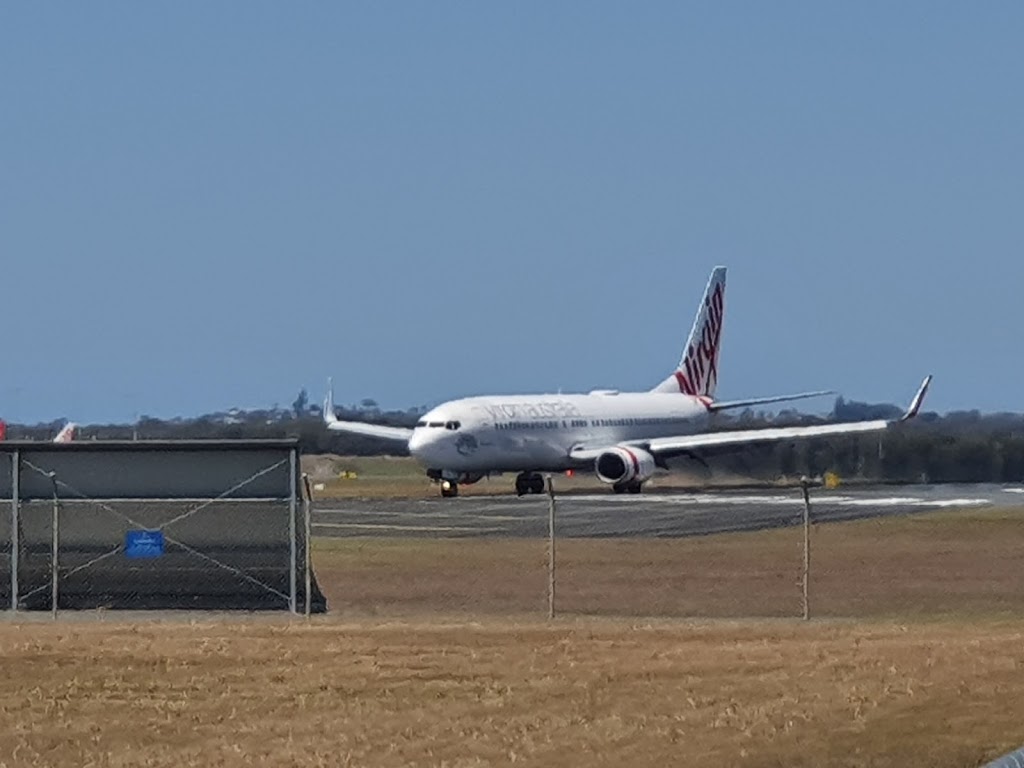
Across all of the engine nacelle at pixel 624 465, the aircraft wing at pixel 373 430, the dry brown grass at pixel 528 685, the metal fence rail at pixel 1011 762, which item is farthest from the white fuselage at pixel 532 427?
the metal fence rail at pixel 1011 762

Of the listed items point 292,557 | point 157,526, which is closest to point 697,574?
point 292,557

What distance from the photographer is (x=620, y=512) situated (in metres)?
52.8

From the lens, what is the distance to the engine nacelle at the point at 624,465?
67.2m

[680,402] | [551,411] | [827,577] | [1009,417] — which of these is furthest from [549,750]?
[1009,417]

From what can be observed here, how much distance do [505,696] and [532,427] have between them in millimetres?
49534

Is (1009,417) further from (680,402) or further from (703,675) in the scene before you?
(703,675)

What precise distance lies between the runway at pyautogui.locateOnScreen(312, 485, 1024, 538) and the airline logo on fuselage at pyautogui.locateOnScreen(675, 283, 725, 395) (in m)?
12.8

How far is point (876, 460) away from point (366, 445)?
2415cm

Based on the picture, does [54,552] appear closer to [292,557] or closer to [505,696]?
[292,557]

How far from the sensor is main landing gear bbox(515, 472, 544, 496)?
70.4 m

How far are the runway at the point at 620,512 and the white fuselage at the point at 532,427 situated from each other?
7.05 feet

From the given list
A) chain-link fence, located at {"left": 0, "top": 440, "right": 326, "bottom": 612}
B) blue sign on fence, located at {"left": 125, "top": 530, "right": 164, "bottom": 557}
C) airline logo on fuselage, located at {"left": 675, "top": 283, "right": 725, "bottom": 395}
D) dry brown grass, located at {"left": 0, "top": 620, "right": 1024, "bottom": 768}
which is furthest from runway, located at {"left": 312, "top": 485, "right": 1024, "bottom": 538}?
dry brown grass, located at {"left": 0, "top": 620, "right": 1024, "bottom": 768}

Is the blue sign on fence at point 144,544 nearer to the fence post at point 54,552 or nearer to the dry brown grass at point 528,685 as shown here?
the fence post at point 54,552

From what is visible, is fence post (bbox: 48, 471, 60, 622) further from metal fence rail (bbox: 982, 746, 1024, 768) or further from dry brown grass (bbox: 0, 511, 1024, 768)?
metal fence rail (bbox: 982, 746, 1024, 768)
